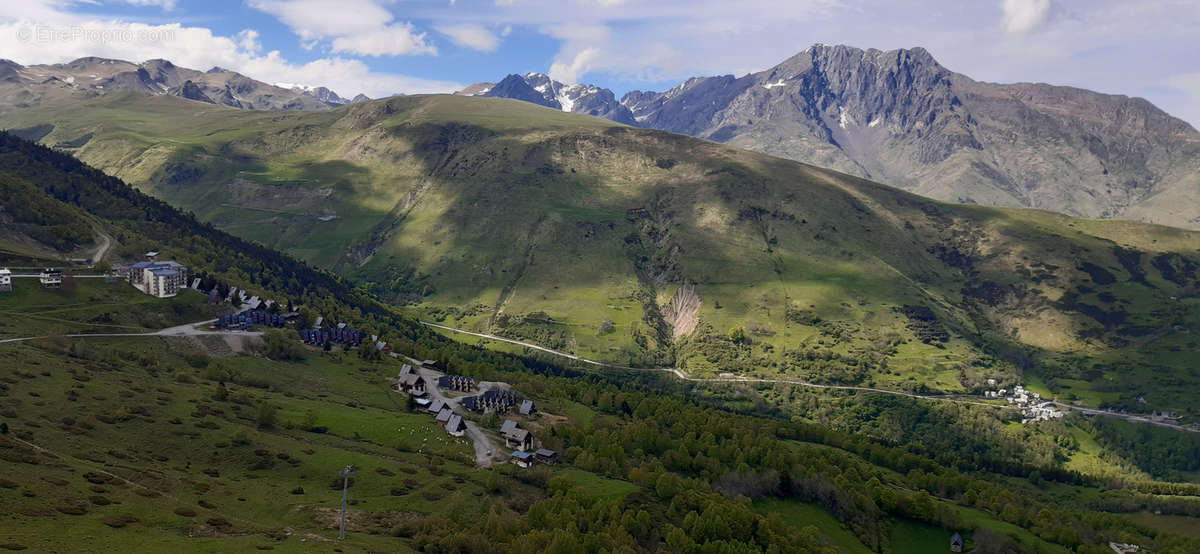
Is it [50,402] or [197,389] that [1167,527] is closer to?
[197,389]

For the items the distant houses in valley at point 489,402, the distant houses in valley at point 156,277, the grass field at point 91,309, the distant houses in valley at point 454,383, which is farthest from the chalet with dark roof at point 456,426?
the distant houses in valley at point 156,277

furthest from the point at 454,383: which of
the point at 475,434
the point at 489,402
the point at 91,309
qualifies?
the point at 91,309

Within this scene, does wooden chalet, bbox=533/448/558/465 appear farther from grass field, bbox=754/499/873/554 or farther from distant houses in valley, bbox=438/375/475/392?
distant houses in valley, bbox=438/375/475/392

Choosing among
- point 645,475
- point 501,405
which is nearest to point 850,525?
point 645,475

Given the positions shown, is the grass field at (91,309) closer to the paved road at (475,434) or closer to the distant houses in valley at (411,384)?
the distant houses in valley at (411,384)

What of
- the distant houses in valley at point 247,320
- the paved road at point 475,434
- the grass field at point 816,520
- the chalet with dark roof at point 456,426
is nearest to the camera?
the paved road at point 475,434
